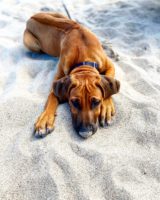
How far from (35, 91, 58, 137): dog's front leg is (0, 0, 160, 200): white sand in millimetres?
70

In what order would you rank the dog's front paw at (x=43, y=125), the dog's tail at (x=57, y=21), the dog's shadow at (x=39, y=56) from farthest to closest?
the dog's shadow at (x=39, y=56), the dog's tail at (x=57, y=21), the dog's front paw at (x=43, y=125)

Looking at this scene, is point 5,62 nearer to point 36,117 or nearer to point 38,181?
point 36,117

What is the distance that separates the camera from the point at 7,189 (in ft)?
8.21

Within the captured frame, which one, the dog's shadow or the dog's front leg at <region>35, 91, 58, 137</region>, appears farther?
the dog's shadow

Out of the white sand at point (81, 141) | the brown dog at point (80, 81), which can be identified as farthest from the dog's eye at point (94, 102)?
the white sand at point (81, 141)

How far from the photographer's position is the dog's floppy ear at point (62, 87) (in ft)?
10.1

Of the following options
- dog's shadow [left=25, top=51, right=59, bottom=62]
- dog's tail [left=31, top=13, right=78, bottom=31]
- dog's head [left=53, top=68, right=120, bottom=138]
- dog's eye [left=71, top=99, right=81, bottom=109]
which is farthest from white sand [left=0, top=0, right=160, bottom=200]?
dog's tail [left=31, top=13, right=78, bottom=31]

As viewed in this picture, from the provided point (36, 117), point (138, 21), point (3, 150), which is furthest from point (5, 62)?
point (138, 21)

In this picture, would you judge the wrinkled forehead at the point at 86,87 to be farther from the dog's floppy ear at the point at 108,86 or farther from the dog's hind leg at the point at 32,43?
the dog's hind leg at the point at 32,43

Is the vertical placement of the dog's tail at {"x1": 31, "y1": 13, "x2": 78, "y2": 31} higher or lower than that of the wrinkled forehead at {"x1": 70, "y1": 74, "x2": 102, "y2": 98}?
lower

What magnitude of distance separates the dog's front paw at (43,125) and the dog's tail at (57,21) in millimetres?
1542

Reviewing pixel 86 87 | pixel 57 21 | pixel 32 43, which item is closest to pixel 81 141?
pixel 86 87

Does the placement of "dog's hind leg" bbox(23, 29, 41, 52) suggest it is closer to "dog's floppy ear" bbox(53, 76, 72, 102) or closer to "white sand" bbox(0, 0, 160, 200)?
"white sand" bbox(0, 0, 160, 200)

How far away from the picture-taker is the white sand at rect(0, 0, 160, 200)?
8.07 ft
